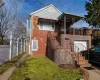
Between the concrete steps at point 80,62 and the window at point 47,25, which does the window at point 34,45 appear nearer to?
the window at point 47,25

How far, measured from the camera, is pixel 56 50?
13.5 meters

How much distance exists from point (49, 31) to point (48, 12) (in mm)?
3785

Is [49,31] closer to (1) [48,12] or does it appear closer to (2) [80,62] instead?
(1) [48,12]

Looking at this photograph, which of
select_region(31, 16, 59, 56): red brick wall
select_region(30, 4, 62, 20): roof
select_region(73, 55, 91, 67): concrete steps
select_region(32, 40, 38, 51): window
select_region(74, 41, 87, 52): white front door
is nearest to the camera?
select_region(73, 55, 91, 67): concrete steps

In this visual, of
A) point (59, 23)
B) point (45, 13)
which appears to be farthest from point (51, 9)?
point (59, 23)

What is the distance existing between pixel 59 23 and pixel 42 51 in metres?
5.67

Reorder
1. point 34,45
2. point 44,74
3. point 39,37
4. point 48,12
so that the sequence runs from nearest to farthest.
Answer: point 44,74 < point 34,45 < point 39,37 < point 48,12

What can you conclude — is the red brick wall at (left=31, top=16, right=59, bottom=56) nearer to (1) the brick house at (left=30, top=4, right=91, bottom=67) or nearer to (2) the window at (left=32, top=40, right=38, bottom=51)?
(1) the brick house at (left=30, top=4, right=91, bottom=67)

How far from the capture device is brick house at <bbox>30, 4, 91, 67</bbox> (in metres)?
17.8

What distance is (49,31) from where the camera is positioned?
19938 mm

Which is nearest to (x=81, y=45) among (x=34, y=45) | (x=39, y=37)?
(x=39, y=37)

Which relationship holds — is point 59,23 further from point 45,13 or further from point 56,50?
point 56,50

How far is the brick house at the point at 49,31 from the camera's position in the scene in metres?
17.8

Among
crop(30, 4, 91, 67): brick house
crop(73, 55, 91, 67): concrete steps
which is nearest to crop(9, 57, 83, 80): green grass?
crop(73, 55, 91, 67): concrete steps
